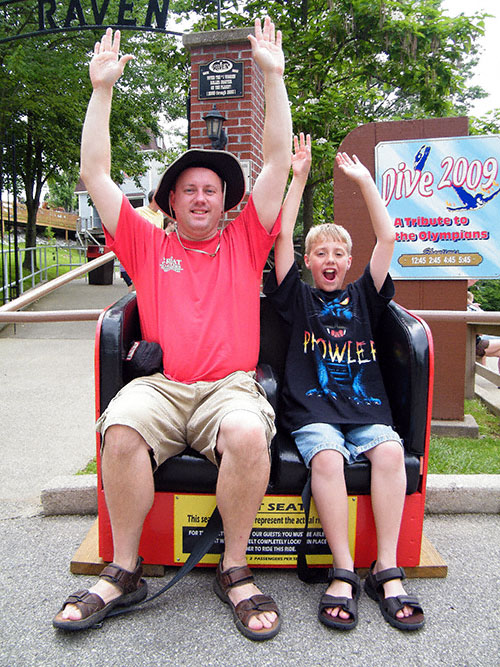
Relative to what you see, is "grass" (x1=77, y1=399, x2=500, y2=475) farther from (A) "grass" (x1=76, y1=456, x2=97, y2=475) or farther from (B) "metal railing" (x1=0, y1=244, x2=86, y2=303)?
(B) "metal railing" (x1=0, y1=244, x2=86, y2=303)

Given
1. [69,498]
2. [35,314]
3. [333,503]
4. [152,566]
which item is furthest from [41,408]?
[333,503]

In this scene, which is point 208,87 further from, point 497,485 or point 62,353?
point 497,485

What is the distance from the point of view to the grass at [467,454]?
2.95 m

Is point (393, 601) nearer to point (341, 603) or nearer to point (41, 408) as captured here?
point (341, 603)

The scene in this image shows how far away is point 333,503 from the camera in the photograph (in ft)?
5.89

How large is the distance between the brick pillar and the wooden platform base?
142 inches

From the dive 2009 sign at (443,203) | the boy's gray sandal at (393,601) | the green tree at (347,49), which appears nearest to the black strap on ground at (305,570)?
the boy's gray sandal at (393,601)

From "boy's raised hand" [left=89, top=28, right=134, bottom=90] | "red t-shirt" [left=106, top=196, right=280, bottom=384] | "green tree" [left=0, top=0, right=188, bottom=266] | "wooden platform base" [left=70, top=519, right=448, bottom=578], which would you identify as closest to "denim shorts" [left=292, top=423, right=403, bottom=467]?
"red t-shirt" [left=106, top=196, right=280, bottom=384]

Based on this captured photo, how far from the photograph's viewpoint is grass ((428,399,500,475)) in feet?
9.66

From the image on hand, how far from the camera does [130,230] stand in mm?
2074

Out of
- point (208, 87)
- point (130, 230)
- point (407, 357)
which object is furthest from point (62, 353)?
point (407, 357)

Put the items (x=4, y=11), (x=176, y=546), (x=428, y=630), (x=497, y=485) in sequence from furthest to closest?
1. (x=4, y=11)
2. (x=497, y=485)
3. (x=176, y=546)
4. (x=428, y=630)

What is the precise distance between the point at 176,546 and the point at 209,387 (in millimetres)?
595

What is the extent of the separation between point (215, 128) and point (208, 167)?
9.39 feet
